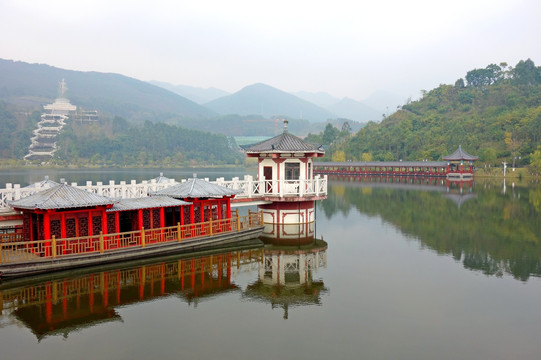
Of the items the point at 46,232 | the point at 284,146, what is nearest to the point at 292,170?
the point at 284,146

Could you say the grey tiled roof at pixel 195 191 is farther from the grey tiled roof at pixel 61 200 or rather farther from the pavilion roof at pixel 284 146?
the pavilion roof at pixel 284 146

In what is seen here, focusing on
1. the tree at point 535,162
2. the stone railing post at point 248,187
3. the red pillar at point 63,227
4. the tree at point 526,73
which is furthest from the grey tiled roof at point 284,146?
the tree at point 526,73

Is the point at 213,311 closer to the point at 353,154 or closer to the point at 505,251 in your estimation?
the point at 505,251

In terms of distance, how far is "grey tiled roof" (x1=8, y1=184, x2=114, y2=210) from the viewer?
1561 centimetres

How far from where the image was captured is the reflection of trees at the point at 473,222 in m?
19.0

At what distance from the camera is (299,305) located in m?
13.6

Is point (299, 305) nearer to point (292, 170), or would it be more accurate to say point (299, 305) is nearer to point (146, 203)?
point (146, 203)

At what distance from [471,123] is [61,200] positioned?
92950mm

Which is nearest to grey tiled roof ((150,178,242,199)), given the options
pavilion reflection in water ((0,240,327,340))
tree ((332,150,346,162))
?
pavilion reflection in water ((0,240,327,340))

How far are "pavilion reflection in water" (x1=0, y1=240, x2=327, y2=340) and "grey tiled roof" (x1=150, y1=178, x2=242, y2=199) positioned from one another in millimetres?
2712

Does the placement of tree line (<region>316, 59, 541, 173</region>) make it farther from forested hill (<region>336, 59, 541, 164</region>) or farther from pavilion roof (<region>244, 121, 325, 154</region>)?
pavilion roof (<region>244, 121, 325, 154</region>)

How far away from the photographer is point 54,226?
53.4 feet

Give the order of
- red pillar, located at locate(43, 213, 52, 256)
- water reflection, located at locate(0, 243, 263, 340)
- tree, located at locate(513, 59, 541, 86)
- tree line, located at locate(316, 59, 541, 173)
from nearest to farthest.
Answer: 1. water reflection, located at locate(0, 243, 263, 340)
2. red pillar, located at locate(43, 213, 52, 256)
3. tree line, located at locate(316, 59, 541, 173)
4. tree, located at locate(513, 59, 541, 86)

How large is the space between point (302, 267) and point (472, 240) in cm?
973
